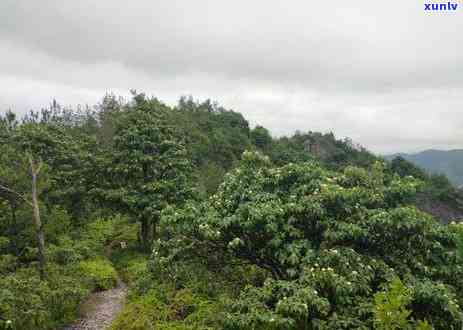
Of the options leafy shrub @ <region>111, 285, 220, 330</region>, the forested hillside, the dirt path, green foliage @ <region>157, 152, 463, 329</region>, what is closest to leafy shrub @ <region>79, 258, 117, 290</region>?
the forested hillside

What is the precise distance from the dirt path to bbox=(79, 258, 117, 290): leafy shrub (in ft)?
0.89

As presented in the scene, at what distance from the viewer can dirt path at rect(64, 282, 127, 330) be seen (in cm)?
1089

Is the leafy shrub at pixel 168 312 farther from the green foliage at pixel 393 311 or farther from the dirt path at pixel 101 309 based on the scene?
the green foliage at pixel 393 311

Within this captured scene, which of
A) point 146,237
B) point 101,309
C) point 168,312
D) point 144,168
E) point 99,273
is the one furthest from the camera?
point 146,237

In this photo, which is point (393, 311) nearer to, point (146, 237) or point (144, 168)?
point (144, 168)

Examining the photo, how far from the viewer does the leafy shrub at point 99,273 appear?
14.0 metres

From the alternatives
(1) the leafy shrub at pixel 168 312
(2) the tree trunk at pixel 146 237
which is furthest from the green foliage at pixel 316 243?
(2) the tree trunk at pixel 146 237

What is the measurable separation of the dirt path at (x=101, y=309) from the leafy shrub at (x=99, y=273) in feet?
0.89

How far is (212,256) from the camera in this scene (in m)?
10.5

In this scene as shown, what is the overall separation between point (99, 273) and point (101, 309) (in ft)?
7.92

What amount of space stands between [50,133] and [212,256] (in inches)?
474

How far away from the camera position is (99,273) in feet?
47.5

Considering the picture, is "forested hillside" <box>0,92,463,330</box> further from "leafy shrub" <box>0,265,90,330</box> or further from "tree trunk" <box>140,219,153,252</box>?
"tree trunk" <box>140,219,153,252</box>

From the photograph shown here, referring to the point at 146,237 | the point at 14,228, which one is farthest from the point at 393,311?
the point at 146,237
